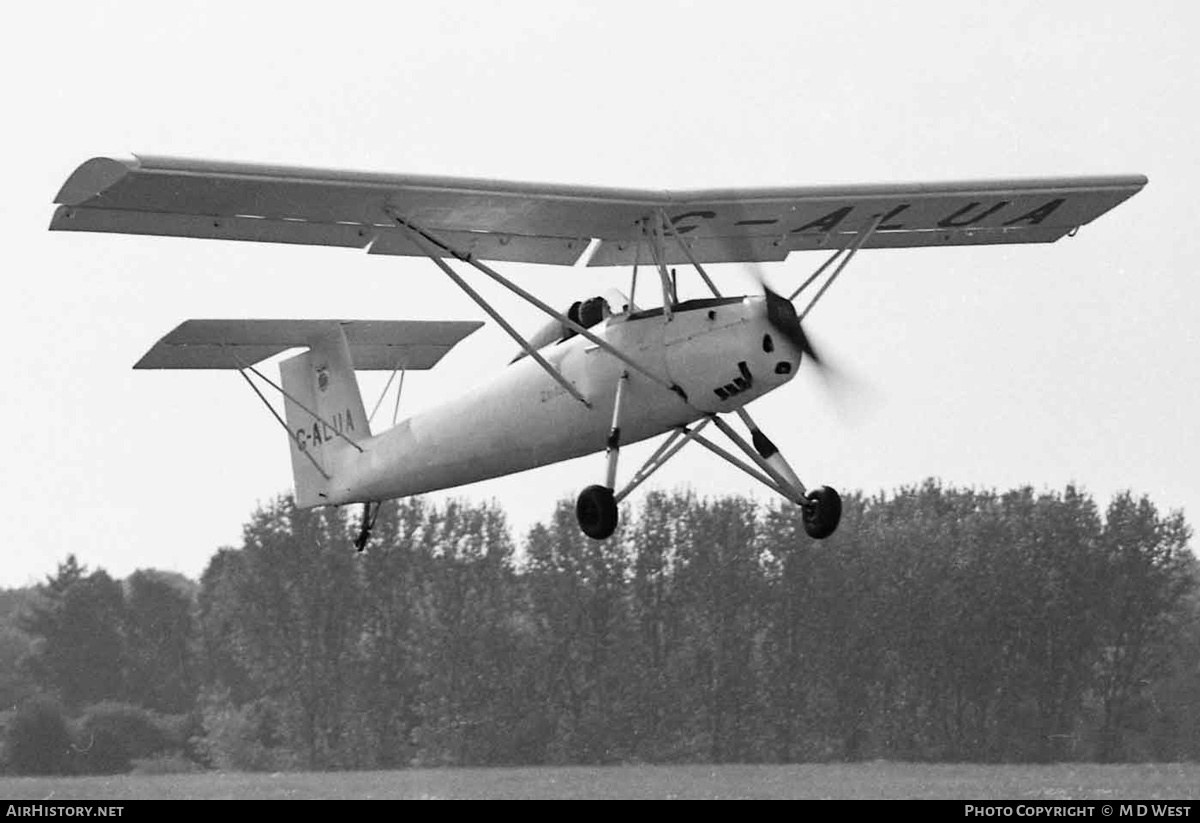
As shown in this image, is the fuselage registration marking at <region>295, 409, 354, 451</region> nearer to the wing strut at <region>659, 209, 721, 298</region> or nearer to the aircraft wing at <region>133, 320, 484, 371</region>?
the aircraft wing at <region>133, 320, 484, 371</region>

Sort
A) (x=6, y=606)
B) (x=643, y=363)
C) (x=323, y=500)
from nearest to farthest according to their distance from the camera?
(x=643, y=363) → (x=323, y=500) → (x=6, y=606)

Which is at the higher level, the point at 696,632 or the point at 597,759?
the point at 696,632

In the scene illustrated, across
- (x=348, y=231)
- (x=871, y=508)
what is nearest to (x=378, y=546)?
(x=871, y=508)

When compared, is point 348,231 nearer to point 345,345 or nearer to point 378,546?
point 345,345

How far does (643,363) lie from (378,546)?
116 ft

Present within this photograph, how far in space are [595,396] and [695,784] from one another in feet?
27.9

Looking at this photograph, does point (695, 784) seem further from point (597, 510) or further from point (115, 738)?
point (115, 738)

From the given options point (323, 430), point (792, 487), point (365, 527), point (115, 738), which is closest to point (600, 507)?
point (792, 487)

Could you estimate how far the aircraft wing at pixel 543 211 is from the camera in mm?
15883

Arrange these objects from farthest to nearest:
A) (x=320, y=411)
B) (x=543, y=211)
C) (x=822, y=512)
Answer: (x=320, y=411)
(x=543, y=211)
(x=822, y=512)

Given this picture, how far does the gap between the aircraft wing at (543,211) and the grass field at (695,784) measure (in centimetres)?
664

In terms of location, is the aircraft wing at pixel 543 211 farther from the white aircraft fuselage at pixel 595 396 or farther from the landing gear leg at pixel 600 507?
the landing gear leg at pixel 600 507

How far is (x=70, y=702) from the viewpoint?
5159 cm

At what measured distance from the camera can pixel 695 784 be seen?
23719 mm
